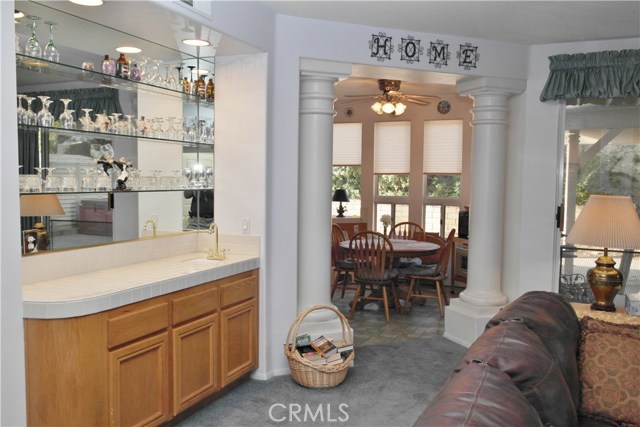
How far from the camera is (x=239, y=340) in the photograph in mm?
3854

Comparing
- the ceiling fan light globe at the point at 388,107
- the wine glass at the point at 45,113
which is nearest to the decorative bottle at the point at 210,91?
the wine glass at the point at 45,113

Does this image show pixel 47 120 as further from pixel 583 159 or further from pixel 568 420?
pixel 583 159

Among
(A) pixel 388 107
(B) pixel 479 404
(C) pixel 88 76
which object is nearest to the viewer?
(B) pixel 479 404

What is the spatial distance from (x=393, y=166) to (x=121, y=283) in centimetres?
558

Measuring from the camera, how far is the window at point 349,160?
27.3ft

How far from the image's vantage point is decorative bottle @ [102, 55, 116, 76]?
344cm

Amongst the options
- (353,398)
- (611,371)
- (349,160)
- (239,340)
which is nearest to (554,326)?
(611,371)

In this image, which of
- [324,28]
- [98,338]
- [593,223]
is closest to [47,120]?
[98,338]

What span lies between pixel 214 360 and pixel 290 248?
1022 millimetres

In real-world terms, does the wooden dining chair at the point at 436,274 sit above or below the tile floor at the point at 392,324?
above

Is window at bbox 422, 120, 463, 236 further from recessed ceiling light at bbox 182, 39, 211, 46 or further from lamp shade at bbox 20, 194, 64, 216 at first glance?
lamp shade at bbox 20, 194, 64, 216

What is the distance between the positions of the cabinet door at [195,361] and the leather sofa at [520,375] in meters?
1.74

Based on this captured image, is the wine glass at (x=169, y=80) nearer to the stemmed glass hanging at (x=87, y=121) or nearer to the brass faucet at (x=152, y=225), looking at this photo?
the stemmed glass hanging at (x=87, y=121)

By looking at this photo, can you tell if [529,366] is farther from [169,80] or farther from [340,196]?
[340,196]
